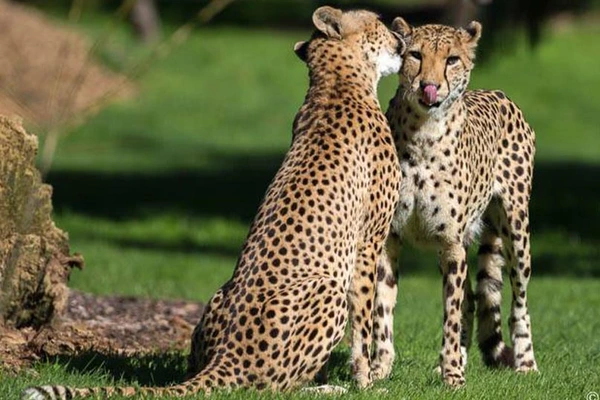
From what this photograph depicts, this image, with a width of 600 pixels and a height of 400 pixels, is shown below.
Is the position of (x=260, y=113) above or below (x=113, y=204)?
above

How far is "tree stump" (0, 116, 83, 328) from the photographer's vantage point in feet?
25.2

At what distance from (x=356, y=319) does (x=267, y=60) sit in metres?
25.8

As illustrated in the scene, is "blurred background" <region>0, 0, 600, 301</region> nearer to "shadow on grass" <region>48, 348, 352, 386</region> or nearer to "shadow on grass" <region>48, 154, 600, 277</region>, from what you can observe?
"shadow on grass" <region>48, 154, 600, 277</region>

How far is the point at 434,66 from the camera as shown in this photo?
712 cm

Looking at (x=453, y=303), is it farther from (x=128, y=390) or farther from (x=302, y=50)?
(x=128, y=390)

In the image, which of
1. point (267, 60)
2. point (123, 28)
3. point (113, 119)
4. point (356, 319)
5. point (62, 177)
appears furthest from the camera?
point (123, 28)

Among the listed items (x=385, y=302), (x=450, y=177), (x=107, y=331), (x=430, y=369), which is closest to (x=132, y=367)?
(x=385, y=302)

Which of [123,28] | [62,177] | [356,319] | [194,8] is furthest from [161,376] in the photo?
[194,8]

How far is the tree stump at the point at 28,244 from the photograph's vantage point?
25.2ft

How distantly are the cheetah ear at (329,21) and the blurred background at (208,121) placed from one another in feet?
6.00

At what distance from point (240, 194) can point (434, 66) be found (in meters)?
13.9

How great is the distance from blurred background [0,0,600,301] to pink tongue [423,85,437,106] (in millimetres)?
2412

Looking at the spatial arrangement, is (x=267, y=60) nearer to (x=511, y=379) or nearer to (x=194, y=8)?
(x=194, y=8)

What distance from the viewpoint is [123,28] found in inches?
1369
